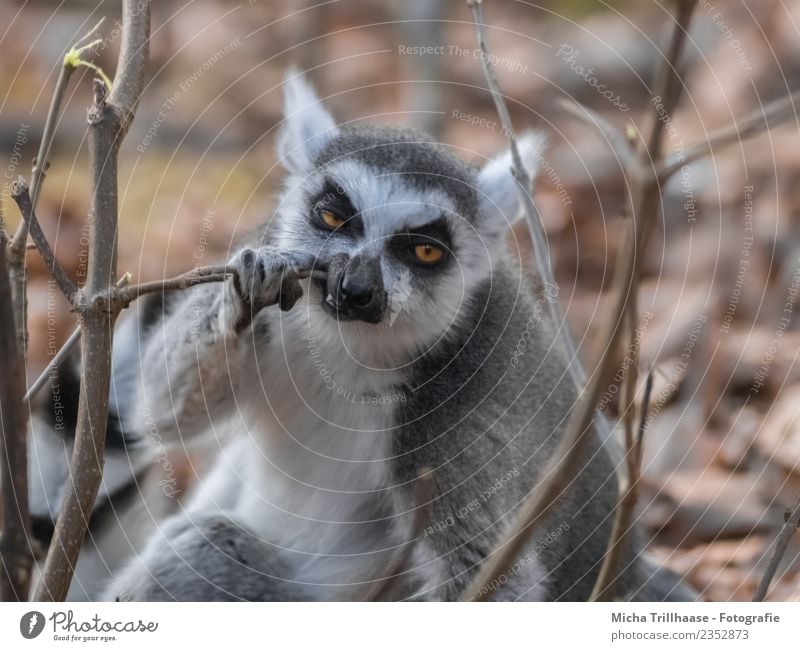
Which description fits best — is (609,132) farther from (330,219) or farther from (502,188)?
(330,219)

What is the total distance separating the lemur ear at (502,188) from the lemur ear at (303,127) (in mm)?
418

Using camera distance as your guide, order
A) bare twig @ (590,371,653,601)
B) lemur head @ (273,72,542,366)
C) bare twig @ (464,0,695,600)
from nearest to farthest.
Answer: bare twig @ (464,0,695,600), bare twig @ (590,371,653,601), lemur head @ (273,72,542,366)

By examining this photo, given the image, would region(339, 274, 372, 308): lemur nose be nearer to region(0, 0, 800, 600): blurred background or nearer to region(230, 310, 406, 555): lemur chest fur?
region(230, 310, 406, 555): lemur chest fur

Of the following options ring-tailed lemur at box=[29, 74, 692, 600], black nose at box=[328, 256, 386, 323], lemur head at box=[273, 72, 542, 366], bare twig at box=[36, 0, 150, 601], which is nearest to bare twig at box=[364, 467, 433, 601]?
ring-tailed lemur at box=[29, 74, 692, 600]

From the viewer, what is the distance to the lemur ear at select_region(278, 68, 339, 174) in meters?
2.28

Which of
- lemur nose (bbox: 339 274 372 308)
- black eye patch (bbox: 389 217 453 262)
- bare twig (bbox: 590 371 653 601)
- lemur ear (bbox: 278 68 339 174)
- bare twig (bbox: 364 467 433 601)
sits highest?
lemur ear (bbox: 278 68 339 174)

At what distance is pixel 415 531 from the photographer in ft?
7.04

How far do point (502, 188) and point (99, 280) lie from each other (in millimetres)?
1157

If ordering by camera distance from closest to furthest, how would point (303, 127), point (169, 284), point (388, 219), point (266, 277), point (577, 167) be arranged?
point (169, 284) < point (266, 277) < point (388, 219) < point (303, 127) < point (577, 167)

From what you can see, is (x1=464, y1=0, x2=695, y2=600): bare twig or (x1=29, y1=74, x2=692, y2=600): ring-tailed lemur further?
(x1=29, y1=74, x2=692, y2=600): ring-tailed lemur

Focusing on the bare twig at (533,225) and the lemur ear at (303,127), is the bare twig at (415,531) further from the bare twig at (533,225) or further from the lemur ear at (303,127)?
the lemur ear at (303,127)

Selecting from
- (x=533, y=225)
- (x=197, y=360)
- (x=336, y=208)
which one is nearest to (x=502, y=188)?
(x=533, y=225)

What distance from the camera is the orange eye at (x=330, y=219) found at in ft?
6.76

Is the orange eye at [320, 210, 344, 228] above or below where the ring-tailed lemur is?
above
